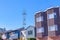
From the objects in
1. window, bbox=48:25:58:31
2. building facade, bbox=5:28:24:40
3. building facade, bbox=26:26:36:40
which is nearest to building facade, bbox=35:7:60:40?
window, bbox=48:25:58:31

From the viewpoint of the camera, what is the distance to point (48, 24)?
4962 centimetres

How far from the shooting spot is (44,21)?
5225 centimetres

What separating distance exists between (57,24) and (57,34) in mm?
2624

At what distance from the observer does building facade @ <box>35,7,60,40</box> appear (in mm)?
46422

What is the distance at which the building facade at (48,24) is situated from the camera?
46422mm

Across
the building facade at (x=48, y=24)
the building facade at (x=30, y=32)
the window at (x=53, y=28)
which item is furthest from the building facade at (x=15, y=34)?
the window at (x=53, y=28)

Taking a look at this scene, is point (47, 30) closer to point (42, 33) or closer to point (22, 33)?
point (42, 33)

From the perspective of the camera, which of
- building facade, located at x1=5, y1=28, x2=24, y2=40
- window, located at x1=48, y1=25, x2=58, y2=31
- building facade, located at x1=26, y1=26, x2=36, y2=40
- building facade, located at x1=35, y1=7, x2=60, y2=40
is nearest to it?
window, located at x1=48, y1=25, x2=58, y2=31

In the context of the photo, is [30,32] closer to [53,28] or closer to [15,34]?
[15,34]

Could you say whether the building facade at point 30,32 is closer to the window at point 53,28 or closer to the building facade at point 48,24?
the building facade at point 48,24

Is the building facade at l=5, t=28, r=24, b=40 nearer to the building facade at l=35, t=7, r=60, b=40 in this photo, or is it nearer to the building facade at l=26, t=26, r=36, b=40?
the building facade at l=26, t=26, r=36, b=40

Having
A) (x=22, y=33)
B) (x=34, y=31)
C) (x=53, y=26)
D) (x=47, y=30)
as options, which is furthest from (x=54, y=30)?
(x=22, y=33)

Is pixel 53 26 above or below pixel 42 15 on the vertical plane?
below

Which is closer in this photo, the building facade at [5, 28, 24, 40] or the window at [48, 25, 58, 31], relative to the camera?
the window at [48, 25, 58, 31]
